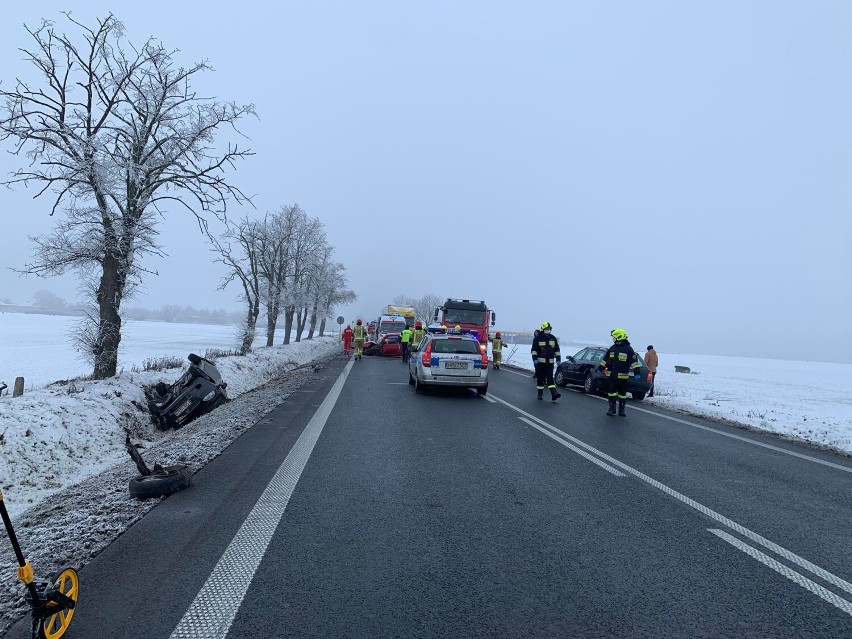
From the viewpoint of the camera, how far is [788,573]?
12.6 feet

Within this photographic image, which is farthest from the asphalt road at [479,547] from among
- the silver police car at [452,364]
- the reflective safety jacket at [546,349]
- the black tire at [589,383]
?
the black tire at [589,383]

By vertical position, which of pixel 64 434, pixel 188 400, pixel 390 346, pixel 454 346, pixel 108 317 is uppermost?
pixel 108 317

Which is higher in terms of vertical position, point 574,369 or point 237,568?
point 574,369

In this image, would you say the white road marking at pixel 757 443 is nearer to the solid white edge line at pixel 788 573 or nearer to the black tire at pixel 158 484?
the solid white edge line at pixel 788 573

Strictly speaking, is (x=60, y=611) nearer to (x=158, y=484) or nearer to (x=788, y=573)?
(x=158, y=484)

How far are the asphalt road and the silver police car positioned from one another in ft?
19.5

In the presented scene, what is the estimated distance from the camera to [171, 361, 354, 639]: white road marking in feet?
9.57

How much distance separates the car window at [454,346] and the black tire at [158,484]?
933 cm

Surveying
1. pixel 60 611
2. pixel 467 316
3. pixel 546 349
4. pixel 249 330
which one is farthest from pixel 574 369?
pixel 249 330

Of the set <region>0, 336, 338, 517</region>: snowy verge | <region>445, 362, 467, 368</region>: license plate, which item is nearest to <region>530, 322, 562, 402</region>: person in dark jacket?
<region>445, 362, 467, 368</region>: license plate

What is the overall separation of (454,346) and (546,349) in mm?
2453

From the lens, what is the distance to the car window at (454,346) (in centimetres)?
1441

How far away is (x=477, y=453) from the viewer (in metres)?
7.50

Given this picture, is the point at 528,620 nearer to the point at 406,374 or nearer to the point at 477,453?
the point at 477,453
